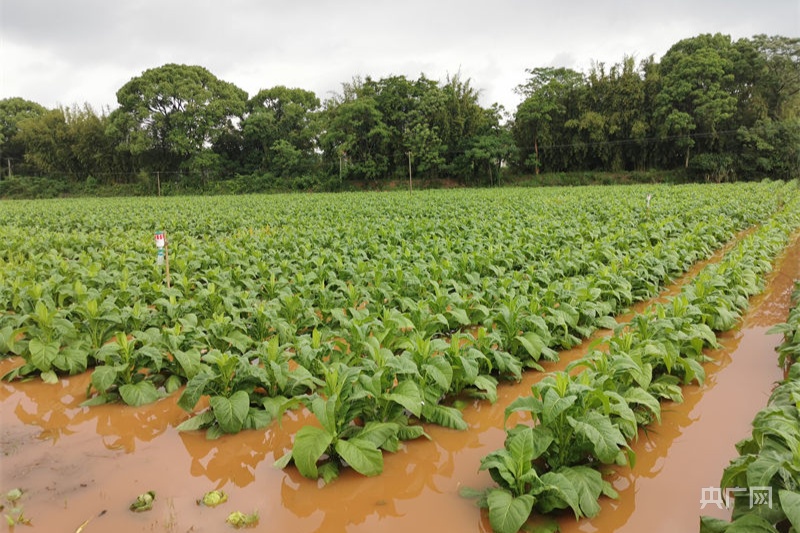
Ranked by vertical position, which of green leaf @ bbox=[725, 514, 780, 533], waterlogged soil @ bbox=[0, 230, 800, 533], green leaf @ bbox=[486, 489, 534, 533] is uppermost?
green leaf @ bbox=[725, 514, 780, 533]

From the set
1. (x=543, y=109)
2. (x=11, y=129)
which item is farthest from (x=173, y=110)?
(x=543, y=109)

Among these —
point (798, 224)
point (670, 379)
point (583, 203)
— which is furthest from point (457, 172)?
point (670, 379)

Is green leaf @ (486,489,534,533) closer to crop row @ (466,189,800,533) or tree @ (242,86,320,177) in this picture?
crop row @ (466,189,800,533)

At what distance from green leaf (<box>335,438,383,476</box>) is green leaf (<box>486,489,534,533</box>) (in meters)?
0.81

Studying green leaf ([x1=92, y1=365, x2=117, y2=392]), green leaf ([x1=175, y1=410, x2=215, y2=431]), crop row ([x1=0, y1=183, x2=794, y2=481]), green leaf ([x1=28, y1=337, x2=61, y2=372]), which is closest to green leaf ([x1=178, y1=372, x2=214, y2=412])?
crop row ([x1=0, y1=183, x2=794, y2=481])

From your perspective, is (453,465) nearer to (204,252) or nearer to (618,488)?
(618,488)

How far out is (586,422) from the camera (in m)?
2.95

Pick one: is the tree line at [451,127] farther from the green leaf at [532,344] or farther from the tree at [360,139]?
the green leaf at [532,344]

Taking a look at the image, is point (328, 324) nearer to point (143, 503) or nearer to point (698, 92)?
point (143, 503)

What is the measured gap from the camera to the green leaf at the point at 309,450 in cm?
306

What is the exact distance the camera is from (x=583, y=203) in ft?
65.2

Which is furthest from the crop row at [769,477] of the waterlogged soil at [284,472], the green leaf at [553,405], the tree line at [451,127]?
the tree line at [451,127]

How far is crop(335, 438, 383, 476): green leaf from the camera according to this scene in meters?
3.09

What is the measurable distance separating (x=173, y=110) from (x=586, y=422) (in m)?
53.1
